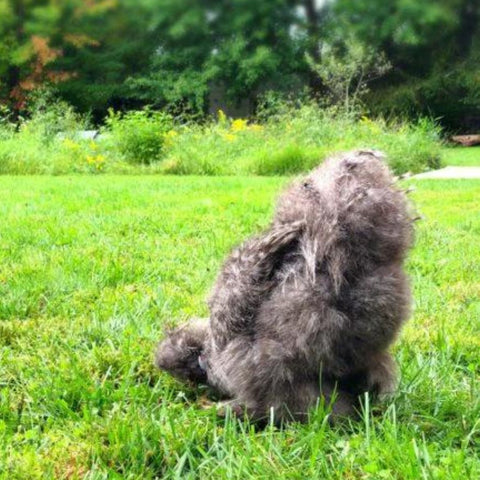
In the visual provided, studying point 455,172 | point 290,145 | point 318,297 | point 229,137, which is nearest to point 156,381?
point 318,297

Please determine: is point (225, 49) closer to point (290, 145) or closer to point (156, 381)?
point (290, 145)

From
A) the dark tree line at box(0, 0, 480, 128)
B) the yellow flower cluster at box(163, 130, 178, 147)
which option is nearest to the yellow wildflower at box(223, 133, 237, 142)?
the yellow flower cluster at box(163, 130, 178, 147)

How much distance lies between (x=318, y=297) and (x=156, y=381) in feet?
2.82

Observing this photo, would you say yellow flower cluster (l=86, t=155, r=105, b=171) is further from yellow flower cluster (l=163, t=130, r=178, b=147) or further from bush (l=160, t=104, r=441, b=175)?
yellow flower cluster (l=163, t=130, r=178, b=147)

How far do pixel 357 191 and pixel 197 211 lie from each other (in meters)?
4.71

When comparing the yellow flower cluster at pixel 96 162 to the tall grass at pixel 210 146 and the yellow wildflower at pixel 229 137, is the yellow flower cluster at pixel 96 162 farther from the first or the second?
the yellow wildflower at pixel 229 137

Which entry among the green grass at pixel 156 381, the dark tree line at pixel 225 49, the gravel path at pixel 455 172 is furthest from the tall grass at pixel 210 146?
the dark tree line at pixel 225 49

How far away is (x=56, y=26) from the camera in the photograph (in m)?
29.8

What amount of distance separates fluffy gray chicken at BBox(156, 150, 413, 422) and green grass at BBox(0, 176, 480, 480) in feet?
0.33

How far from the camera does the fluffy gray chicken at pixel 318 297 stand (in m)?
1.82

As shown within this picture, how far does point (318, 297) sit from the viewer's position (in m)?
1.82

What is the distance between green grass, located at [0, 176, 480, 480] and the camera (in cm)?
178

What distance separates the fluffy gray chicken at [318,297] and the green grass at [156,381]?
10cm

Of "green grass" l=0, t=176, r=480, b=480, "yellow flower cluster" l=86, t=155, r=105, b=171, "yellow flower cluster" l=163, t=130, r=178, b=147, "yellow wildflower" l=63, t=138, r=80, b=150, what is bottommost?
"green grass" l=0, t=176, r=480, b=480
